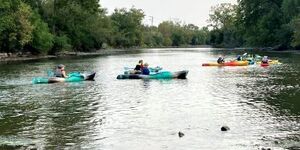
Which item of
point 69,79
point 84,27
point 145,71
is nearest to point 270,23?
Answer: point 84,27

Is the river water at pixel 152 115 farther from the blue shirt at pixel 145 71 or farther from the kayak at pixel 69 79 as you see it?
the blue shirt at pixel 145 71

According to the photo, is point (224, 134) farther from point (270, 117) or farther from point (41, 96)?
point (41, 96)

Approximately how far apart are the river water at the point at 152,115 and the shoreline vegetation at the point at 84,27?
1691 inches

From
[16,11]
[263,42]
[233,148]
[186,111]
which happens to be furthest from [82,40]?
[233,148]

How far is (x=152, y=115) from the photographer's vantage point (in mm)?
22844

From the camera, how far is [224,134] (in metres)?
18.6

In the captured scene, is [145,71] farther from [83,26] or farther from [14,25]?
[83,26]

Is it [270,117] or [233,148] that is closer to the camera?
[233,148]

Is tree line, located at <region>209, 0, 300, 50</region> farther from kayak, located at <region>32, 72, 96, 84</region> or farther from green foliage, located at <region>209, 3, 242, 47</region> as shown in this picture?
kayak, located at <region>32, 72, 96, 84</region>

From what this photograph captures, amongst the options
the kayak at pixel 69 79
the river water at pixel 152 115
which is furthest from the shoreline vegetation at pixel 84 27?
the river water at pixel 152 115

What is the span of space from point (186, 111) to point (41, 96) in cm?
1063

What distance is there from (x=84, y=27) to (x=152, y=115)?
88.0 m

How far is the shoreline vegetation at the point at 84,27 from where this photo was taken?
77875mm

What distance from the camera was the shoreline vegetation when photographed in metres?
77.9
